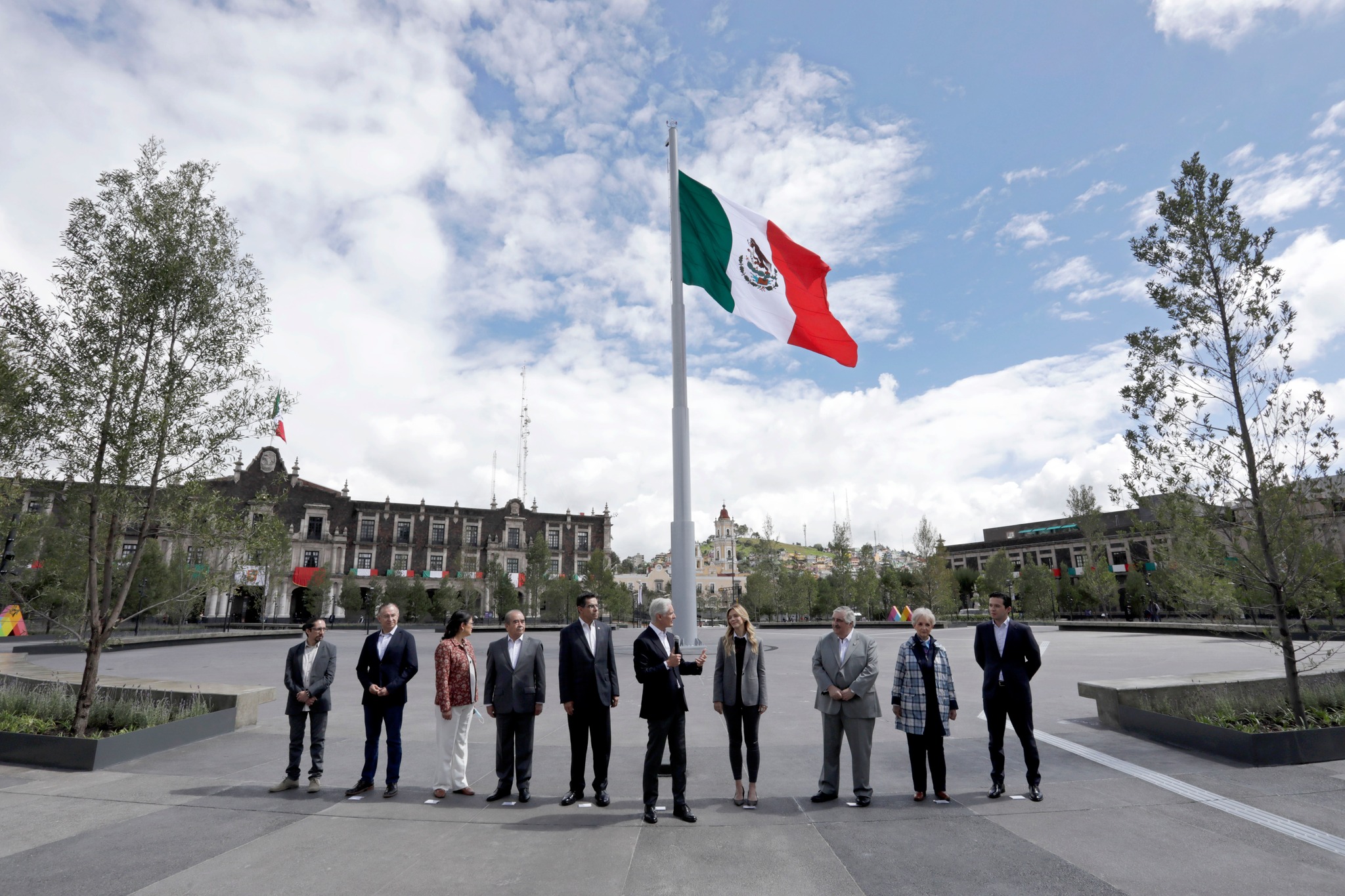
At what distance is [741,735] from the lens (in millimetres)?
6438

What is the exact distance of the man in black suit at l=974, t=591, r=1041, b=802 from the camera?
641 cm

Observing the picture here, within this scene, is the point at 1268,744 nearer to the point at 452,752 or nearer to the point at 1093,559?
the point at 452,752

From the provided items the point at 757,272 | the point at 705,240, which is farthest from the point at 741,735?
the point at 705,240

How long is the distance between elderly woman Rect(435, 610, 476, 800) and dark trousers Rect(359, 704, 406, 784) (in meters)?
0.41

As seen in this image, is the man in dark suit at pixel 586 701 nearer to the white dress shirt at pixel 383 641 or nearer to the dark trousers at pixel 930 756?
the white dress shirt at pixel 383 641

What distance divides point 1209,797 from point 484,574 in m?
58.3

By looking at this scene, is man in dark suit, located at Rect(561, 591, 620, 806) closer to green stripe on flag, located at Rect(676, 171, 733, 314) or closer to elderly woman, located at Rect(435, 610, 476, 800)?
elderly woman, located at Rect(435, 610, 476, 800)

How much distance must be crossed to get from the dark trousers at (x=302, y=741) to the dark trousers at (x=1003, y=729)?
6694 mm

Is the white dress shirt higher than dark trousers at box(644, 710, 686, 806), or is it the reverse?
the white dress shirt

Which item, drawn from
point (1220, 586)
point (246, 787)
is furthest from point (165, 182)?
point (1220, 586)

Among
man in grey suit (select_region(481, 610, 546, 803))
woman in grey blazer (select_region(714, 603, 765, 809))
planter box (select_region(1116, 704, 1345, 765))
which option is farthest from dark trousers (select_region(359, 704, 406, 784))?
planter box (select_region(1116, 704, 1345, 765))

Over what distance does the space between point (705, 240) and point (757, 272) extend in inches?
72.3

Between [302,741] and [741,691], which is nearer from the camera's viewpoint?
[741,691]

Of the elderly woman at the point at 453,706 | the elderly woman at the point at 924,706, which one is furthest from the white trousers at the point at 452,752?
the elderly woman at the point at 924,706
